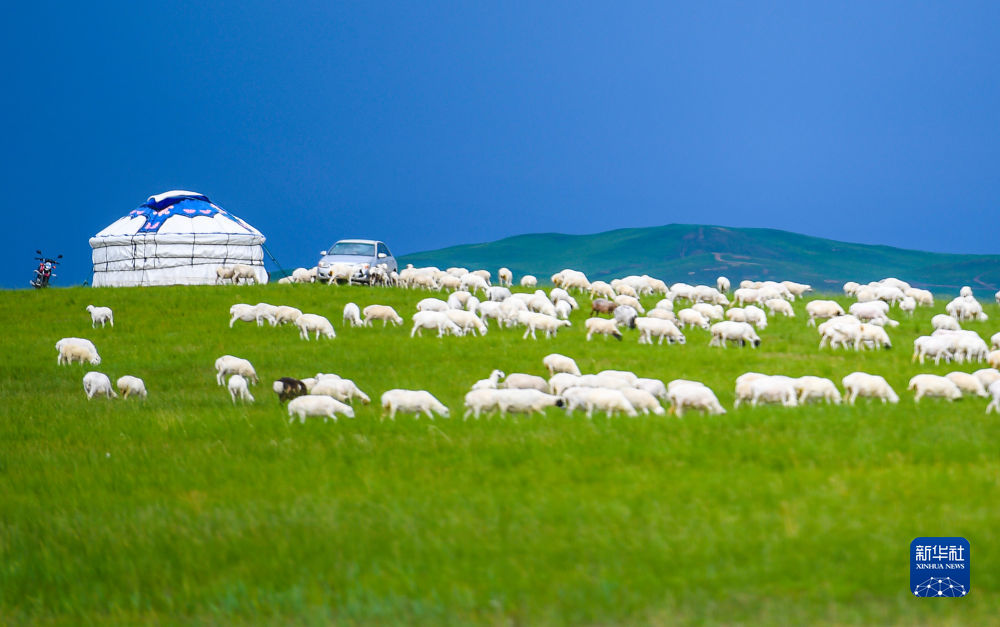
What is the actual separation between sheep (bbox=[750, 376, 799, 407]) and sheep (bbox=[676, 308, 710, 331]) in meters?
14.0

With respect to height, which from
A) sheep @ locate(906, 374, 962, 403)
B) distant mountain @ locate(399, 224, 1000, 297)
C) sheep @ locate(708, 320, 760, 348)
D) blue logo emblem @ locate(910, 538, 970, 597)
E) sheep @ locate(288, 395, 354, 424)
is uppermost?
distant mountain @ locate(399, 224, 1000, 297)

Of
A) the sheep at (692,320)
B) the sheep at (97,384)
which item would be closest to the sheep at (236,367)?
the sheep at (97,384)

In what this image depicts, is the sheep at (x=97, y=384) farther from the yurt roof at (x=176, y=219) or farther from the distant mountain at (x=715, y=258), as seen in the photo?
the distant mountain at (x=715, y=258)

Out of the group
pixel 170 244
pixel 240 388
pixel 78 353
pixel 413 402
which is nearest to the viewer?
pixel 413 402

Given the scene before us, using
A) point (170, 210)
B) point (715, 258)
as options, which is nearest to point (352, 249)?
point (170, 210)

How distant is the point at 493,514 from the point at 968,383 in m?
11.2

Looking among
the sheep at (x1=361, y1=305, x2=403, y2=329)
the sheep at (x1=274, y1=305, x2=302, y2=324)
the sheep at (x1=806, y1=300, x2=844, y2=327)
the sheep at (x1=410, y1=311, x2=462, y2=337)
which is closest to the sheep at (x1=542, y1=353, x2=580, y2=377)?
the sheep at (x1=410, y1=311, x2=462, y2=337)

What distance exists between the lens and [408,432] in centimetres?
1404

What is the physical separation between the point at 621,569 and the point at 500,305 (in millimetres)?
23893

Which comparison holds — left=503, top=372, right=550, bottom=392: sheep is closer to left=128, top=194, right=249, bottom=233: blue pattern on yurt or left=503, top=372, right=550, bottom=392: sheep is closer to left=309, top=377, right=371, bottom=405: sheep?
left=309, top=377, right=371, bottom=405: sheep

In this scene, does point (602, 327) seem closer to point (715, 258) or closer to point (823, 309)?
point (823, 309)

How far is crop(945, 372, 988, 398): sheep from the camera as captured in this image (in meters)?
17.1

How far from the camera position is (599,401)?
15398mm

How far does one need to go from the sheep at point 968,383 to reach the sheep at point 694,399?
4960 millimetres
